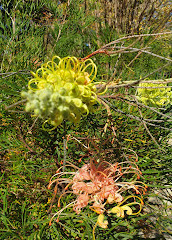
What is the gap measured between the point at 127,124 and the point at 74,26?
0.58m

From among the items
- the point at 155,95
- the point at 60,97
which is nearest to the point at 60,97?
the point at 60,97

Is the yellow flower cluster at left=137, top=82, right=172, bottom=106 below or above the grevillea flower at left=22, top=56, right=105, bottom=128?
below

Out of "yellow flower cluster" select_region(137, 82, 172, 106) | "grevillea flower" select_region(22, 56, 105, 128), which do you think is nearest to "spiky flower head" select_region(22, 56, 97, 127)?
"grevillea flower" select_region(22, 56, 105, 128)

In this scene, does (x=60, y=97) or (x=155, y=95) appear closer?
(x=60, y=97)

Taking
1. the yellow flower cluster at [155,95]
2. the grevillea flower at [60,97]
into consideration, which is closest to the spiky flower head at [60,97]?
the grevillea flower at [60,97]

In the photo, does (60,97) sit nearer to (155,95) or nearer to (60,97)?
(60,97)

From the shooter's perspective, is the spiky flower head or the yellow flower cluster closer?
the spiky flower head

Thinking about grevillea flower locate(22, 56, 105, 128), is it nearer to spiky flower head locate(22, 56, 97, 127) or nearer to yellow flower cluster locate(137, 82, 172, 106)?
spiky flower head locate(22, 56, 97, 127)

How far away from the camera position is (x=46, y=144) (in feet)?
1.70

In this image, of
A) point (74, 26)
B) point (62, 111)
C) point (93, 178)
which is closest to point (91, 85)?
point (62, 111)

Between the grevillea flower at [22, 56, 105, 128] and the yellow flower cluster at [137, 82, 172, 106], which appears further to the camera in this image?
the yellow flower cluster at [137, 82, 172, 106]

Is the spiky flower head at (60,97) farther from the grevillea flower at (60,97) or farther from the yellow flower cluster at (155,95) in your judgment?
the yellow flower cluster at (155,95)

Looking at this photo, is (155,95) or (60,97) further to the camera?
(155,95)

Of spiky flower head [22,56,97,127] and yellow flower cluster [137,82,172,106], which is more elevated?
spiky flower head [22,56,97,127]
